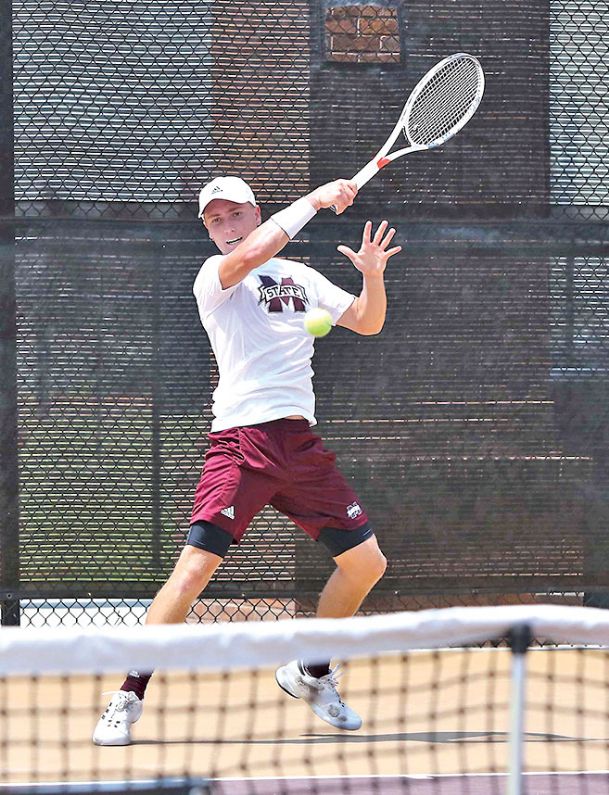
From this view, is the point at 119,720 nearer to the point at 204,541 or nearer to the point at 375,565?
the point at 204,541

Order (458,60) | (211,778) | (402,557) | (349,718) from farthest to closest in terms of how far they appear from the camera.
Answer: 1. (402,557)
2. (458,60)
3. (349,718)
4. (211,778)

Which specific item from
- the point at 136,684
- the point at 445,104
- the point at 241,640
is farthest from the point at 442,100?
the point at 241,640

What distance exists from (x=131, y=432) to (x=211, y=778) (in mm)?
1680

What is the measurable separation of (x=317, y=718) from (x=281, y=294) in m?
1.26

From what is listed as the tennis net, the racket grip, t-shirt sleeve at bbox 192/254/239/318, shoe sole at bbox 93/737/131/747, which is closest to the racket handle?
the racket grip

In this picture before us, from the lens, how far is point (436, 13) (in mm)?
5020

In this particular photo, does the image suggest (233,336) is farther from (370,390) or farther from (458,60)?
(458,60)

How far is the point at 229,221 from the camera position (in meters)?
4.20

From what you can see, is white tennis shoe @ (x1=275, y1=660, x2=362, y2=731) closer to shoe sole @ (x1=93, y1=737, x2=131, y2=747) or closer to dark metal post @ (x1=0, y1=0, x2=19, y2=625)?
shoe sole @ (x1=93, y1=737, x2=131, y2=747)

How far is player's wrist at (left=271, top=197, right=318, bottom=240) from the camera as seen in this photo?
3.94 meters

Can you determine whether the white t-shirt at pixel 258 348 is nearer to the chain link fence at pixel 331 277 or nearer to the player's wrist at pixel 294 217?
the player's wrist at pixel 294 217

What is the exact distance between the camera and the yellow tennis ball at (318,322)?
4039 millimetres

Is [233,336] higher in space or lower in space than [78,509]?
higher

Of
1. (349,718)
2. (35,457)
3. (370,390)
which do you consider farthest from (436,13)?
(349,718)
